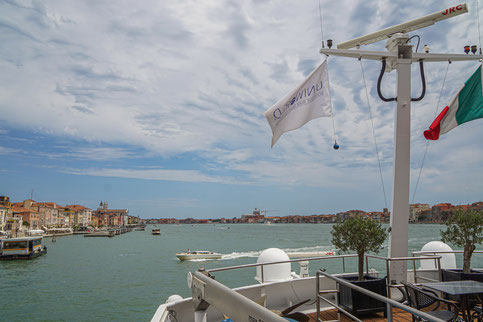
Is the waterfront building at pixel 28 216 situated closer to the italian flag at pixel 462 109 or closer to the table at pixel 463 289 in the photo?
the italian flag at pixel 462 109

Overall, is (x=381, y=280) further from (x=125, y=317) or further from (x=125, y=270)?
(x=125, y=270)

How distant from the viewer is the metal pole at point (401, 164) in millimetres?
7270

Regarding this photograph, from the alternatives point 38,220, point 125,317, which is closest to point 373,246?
point 125,317

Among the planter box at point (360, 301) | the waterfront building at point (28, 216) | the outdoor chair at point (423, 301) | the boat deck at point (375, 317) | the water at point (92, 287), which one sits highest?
the outdoor chair at point (423, 301)

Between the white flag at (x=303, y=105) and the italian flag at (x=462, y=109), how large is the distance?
2.86m

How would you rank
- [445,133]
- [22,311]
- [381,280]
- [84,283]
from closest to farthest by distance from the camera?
[381,280] → [445,133] → [22,311] → [84,283]

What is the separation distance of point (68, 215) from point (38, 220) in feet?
134

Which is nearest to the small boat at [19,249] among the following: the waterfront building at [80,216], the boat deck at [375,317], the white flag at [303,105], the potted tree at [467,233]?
the white flag at [303,105]

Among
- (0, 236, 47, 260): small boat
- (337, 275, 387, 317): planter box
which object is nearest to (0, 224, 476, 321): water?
(0, 236, 47, 260): small boat

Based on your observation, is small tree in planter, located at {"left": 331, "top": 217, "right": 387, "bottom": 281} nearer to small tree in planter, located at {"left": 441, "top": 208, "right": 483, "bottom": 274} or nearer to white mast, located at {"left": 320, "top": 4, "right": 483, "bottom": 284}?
white mast, located at {"left": 320, "top": 4, "right": 483, "bottom": 284}

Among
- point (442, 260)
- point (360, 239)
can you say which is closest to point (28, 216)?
point (442, 260)

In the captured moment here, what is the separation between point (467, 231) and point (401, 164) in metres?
2.10

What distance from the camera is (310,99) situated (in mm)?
8180

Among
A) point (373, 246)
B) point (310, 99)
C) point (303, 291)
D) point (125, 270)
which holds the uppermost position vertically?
point (310, 99)
